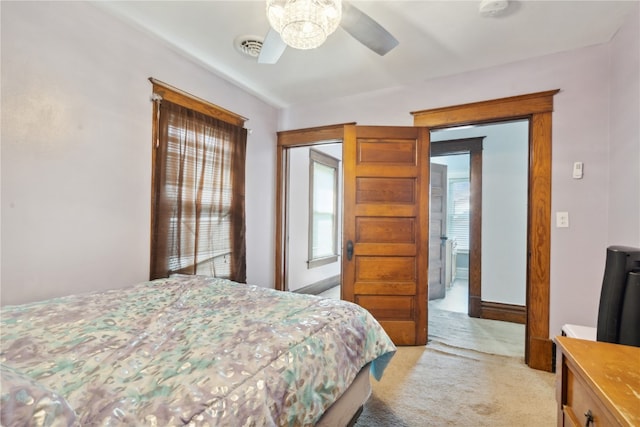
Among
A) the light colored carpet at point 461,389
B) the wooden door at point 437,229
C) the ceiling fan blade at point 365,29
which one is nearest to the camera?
the ceiling fan blade at point 365,29

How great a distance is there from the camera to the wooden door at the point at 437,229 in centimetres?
441

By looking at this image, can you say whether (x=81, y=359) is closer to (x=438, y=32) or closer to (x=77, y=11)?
(x=77, y=11)

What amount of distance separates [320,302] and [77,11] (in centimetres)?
233

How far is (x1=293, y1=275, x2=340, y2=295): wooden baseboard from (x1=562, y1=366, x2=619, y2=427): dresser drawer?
3.35 meters

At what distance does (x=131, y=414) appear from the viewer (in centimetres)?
71

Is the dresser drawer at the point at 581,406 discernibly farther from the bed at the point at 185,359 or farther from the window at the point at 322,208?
the window at the point at 322,208

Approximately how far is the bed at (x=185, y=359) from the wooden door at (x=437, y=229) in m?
3.00

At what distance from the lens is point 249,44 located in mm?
2303

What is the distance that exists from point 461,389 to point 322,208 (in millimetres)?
3286

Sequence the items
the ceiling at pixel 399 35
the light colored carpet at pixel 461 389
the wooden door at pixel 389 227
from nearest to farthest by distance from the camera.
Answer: the light colored carpet at pixel 461 389 < the ceiling at pixel 399 35 < the wooden door at pixel 389 227

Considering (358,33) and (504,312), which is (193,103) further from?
(504,312)

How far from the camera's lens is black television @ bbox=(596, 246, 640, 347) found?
112 centimetres

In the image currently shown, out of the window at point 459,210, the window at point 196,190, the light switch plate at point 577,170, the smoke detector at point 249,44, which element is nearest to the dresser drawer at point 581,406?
the light switch plate at point 577,170

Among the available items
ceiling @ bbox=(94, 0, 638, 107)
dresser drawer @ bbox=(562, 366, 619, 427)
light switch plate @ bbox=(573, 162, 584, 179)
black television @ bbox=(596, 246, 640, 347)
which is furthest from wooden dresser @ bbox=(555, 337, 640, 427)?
ceiling @ bbox=(94, 0, 638, 107)
